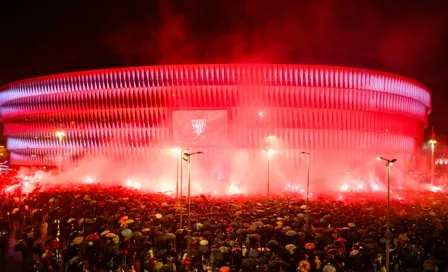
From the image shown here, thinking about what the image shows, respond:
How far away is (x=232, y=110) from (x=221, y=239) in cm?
3043

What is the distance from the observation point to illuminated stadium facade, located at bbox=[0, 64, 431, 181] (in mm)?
45781

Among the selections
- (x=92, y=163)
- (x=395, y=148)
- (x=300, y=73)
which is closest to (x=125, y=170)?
(x=92, y=163)

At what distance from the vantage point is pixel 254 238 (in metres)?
16.5

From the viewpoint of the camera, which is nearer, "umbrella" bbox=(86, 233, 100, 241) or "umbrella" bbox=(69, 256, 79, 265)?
"umbrella" bbox=(69, 256, 79, 265)

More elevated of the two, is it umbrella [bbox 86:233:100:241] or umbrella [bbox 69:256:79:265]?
umbrella [bbox 86:233:100:241]

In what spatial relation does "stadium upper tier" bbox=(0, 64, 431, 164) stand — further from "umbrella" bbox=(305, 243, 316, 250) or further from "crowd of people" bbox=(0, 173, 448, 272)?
"umbrella" bbox=(305, 243, 316, 250)

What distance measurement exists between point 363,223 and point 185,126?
2830 cm

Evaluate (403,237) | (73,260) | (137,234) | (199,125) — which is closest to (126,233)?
(137,234)

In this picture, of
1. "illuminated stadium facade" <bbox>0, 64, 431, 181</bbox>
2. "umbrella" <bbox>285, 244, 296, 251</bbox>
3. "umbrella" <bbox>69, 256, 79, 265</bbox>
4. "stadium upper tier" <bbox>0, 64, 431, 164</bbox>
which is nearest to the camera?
"umbrella" <bbox>69, 256, 79, 265</bbox>

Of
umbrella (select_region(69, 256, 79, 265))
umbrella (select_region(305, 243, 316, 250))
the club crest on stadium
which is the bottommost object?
umbrella (select_region(69, 256, 79, 265))

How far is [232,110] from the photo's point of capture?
46531 mm

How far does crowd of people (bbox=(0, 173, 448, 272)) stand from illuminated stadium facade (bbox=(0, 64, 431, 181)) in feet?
76.7

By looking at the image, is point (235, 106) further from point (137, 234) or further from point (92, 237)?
point (92, 237)

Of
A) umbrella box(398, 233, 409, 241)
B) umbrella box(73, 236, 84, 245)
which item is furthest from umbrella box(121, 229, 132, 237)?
umbrella box(398, 233, 409, 241)
